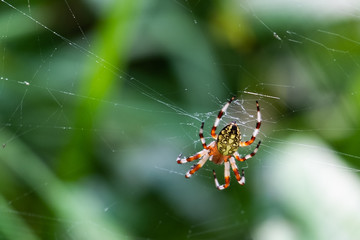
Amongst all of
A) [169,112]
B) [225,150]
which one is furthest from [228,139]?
[169,112]

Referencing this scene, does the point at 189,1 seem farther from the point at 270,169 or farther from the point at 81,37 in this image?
the point at 270,169

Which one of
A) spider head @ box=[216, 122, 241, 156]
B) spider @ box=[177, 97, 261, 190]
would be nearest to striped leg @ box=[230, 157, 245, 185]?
spider @ box=[177, 97, 261, 190]

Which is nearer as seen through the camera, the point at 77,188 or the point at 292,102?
the point at 77,188

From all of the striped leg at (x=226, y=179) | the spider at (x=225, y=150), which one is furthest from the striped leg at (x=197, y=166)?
the striped leg at (x=226, y=179)

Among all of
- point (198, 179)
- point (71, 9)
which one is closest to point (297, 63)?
point (198, 179)

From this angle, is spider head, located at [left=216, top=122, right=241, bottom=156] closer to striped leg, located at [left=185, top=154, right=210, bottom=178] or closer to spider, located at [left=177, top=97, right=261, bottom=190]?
spider, located at [left=177, top=97, right=261, bottom=190]

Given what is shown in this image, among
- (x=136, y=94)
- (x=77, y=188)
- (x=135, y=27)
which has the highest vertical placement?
(x=135, y=27)

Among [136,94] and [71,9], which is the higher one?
[71,9]
